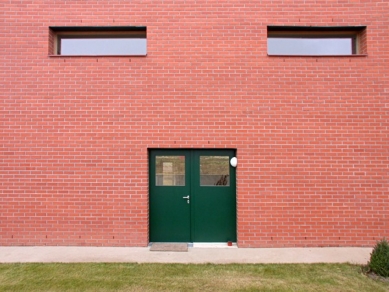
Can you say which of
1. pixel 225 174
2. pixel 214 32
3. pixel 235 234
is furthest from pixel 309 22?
pixel 235 234

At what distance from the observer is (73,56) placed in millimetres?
7059

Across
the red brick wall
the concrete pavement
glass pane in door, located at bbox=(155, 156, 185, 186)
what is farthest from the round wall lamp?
the concrete pavement

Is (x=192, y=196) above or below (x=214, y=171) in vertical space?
below

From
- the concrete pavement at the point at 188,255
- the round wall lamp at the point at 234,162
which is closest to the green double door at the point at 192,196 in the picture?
the round wall lamp at the point at 234,162

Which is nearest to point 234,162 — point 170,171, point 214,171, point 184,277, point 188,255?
point 214,171

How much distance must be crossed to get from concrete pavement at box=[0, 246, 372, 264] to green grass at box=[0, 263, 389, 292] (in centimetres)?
31

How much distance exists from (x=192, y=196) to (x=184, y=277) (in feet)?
7.45

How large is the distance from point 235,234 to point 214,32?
477cm

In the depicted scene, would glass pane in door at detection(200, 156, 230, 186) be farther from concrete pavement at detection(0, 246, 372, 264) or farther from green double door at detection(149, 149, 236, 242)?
concrete pavement at detection(0, 246, 372, 264)

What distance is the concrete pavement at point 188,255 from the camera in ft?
19.5

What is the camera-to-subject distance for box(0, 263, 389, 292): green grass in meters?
4.74

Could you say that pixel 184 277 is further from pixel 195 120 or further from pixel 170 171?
pixel 195 120

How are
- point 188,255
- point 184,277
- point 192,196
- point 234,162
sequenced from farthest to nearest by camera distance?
point 192,196
point 234,162
point 188,255
point 184,277

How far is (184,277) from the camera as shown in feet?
16.8
